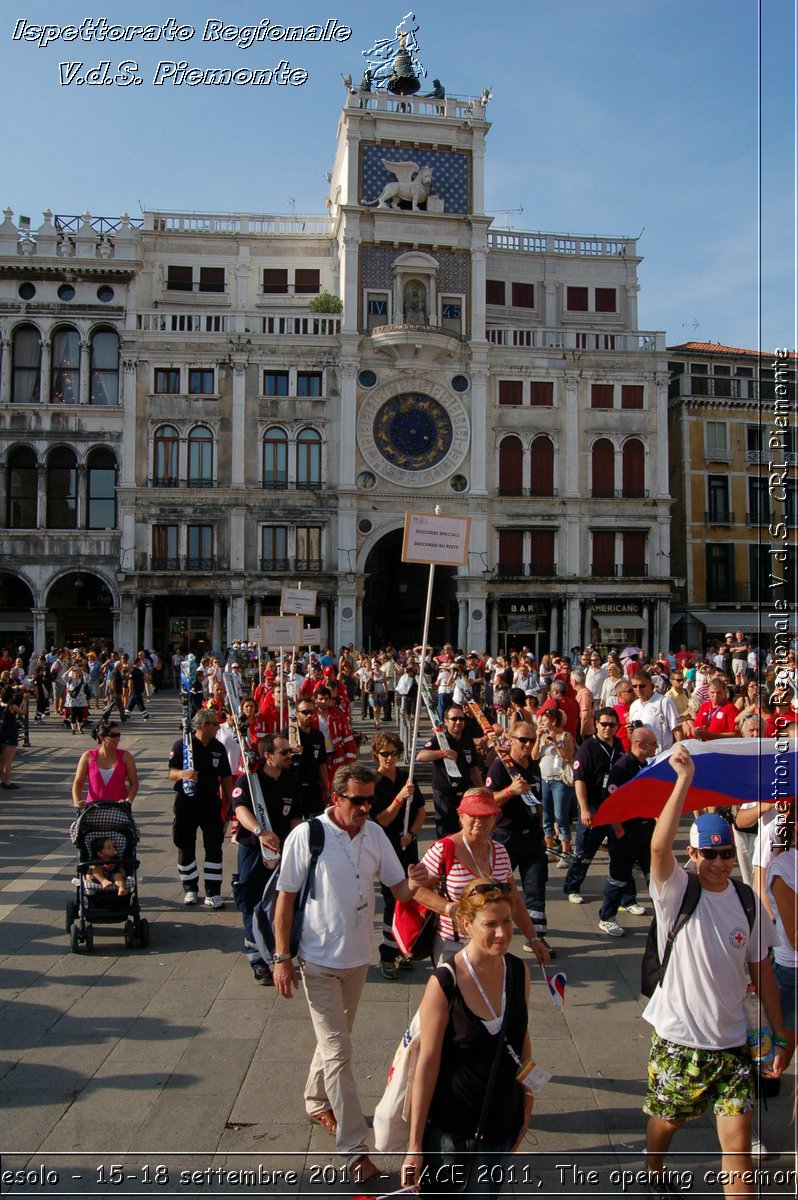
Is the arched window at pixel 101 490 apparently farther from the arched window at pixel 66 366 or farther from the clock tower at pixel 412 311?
the clock tower at pixel 412 311

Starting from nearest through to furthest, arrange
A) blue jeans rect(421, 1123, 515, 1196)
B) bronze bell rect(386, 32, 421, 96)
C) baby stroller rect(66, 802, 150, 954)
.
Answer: blue jeans rect(421, 1123, 515, 1196), baby stroller rect(66, 802, 150, 954), bronze bell rect(386, 32, 421, 96)

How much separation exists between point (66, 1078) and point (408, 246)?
36.6 meters

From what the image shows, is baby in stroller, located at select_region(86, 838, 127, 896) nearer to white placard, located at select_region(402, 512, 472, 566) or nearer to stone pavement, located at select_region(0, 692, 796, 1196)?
stone pavement, located at select_region(0, 692, 796, 1196)

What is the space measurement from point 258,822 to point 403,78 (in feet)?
128

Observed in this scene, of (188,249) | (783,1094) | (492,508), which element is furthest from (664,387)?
(783,1094)

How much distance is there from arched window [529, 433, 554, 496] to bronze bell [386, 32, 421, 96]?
1505cm

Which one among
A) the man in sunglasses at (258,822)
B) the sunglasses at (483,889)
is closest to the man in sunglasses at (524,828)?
the man in sunglasses at (258,822)

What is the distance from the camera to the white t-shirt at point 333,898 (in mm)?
4805

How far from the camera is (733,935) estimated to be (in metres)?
4.21

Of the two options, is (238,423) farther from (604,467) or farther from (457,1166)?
(457,1166)

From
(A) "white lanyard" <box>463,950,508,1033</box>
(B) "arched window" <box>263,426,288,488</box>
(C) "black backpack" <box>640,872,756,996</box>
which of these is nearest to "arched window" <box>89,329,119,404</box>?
(B) "arched window" <box>263,426,288,488</box>

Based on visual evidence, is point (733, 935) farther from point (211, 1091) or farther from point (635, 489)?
point (635, 489)

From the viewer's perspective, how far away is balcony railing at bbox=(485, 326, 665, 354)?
3925 centimetres

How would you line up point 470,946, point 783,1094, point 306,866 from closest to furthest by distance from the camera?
point 470,946 < point 306,866 < point 783,1094
